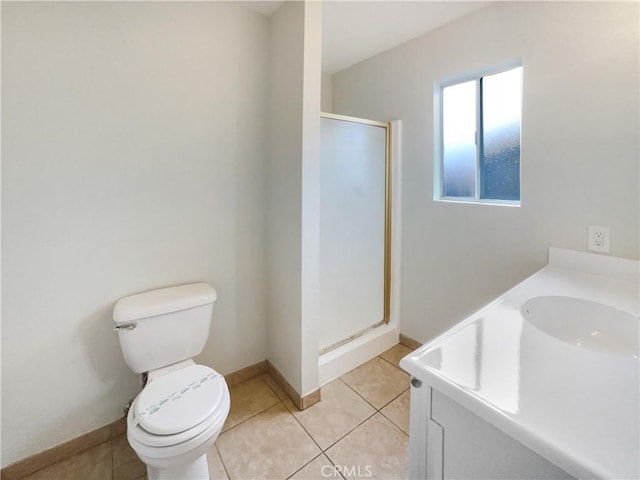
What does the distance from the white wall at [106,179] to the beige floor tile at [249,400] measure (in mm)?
222

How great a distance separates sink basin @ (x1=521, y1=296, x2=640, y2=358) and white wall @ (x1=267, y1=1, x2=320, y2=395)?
1.05m

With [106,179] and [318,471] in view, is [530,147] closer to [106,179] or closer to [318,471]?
[318,471]

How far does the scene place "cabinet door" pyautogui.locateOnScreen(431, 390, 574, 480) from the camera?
526 mm

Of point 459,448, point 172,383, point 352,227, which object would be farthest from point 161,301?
point 459,448

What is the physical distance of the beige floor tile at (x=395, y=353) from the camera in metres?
2.16

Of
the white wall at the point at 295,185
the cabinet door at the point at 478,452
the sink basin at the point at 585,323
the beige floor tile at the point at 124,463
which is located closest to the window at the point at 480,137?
the sink basin at the point at 585,323

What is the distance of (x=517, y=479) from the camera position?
54 cm

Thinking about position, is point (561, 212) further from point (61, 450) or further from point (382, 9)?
point (61, 450)

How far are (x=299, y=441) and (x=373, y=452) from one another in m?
0.37

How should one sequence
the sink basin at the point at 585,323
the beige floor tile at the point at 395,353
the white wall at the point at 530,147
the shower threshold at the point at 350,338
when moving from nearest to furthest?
the sink basin at the point at 585,323, the white wall at the point at 530,147, the shower threshold at the point at 350,338, the beige floor tile at the point at 395,353

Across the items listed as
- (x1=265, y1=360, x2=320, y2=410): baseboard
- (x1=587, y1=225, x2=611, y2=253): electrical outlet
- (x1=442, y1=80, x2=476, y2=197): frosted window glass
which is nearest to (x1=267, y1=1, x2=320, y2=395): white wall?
(x1=265, y1=360, x2=320, y2=410): baseboard

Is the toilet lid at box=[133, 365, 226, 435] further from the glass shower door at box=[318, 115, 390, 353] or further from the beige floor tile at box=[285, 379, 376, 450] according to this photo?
the glass shower door at box=[318, 115, 390, 353]

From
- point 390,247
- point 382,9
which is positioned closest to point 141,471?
point 390,247

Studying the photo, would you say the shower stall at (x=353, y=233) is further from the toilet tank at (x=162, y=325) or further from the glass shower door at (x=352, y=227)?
the toilet tank at (x=162, y=325)
